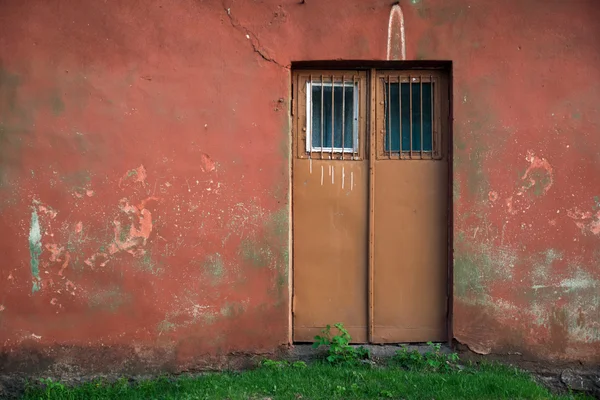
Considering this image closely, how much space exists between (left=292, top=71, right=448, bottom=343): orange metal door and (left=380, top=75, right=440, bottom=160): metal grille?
16 mm

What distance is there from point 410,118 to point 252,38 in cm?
146

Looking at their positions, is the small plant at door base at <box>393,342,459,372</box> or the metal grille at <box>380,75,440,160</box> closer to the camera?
the small plant at door base at <box>393,342,459,372</box>

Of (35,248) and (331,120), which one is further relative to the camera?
(331,120)

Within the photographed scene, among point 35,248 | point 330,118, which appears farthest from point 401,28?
point 35,248

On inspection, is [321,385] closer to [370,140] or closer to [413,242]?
[413,242]

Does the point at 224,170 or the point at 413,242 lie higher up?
the point at 224,170

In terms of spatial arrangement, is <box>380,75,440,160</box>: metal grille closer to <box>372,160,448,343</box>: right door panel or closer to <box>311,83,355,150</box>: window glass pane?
<box>372,160,448,343</box>: right door panel

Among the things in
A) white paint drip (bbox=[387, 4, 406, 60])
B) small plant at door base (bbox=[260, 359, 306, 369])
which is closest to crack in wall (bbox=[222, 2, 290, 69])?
white paint drip (bbox=[387, 4, 406, 60])

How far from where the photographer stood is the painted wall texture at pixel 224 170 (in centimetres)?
468

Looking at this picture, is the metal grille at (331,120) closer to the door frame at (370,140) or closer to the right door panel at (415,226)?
the door frame at (370,140)

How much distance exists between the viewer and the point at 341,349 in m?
4.75

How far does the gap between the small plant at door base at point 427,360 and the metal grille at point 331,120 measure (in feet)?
5.48

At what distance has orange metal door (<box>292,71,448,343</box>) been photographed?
197 inches

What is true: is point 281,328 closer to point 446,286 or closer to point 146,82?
point 446,286
